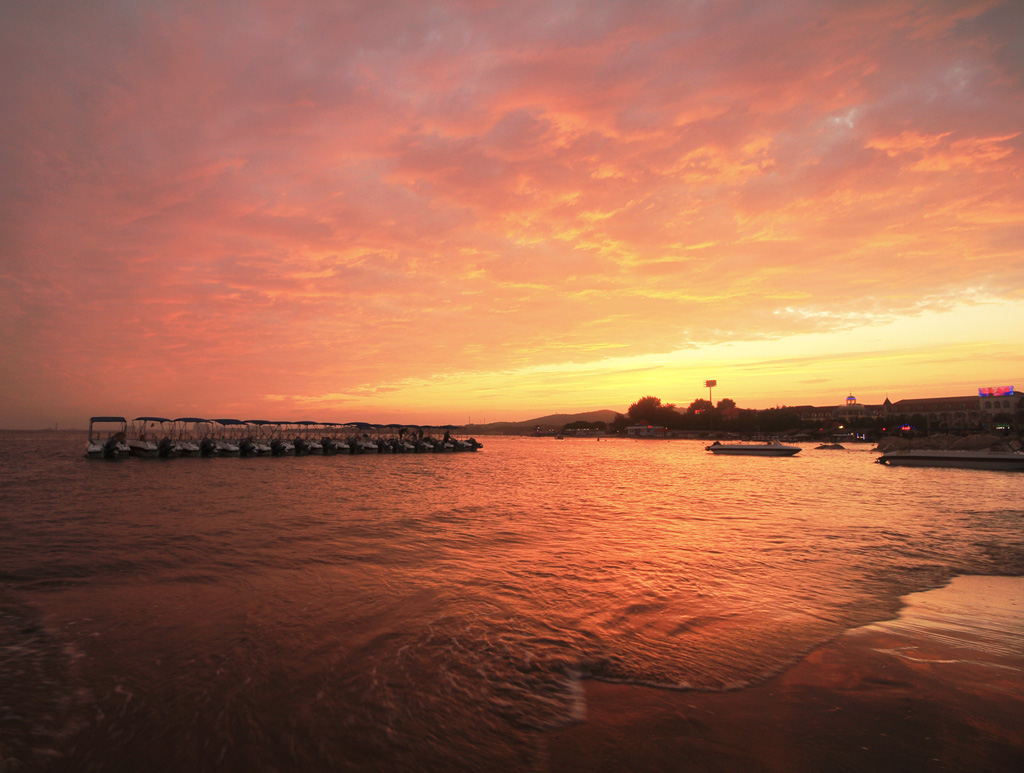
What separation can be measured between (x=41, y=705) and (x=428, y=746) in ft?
14.5

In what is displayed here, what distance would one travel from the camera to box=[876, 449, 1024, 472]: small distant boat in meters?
46.8

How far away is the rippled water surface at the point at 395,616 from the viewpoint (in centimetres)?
478

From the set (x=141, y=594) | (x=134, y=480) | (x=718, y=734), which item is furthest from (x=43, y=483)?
(x=718, y=734)

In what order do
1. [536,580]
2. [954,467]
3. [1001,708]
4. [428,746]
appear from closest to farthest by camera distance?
[428,746] < [1001,708] < [536,580] < [954,467]

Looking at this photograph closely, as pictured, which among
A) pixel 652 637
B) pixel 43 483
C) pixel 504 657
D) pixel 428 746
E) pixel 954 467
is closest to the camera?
pixel 428 746

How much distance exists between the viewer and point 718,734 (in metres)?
4.60

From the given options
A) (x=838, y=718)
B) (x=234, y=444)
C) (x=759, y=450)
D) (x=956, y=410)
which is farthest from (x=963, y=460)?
(x=956, y=410)

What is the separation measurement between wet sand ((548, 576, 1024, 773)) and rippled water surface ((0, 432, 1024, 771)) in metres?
0.38

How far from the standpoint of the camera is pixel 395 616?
310 inches

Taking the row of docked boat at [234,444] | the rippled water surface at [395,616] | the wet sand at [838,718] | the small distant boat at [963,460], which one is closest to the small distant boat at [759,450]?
the small distant boat at [963,460]

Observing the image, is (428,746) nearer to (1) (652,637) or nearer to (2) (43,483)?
(1) (652,637)

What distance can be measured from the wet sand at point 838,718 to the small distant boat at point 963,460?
57366 mm

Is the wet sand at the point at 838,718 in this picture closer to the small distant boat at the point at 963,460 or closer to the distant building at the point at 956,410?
the small distant boat at the point at 963,460

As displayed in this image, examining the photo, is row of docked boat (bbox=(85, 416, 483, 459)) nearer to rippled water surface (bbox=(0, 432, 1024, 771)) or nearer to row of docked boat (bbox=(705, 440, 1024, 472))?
rippled water surface (bbox=(0, 432, 1024, 771))
